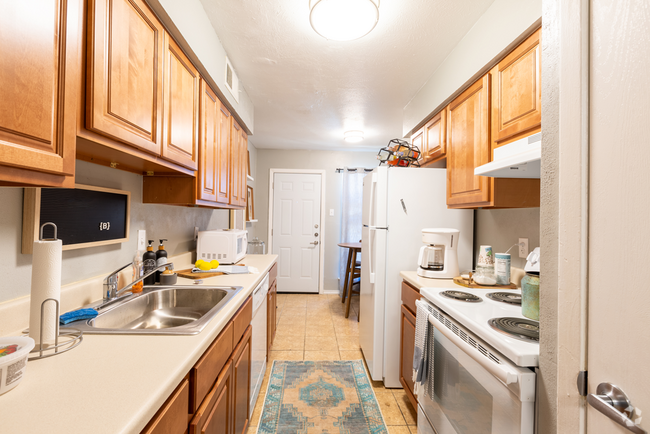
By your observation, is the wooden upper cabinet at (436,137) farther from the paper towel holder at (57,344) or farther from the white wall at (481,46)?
the paper towel holder at (57,344)

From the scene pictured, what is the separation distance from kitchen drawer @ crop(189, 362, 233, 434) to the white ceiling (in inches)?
72.8

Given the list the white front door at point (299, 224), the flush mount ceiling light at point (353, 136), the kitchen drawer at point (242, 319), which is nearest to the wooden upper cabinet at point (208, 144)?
the kitchen drawer at point (242, 319)

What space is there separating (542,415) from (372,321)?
5.15 feet

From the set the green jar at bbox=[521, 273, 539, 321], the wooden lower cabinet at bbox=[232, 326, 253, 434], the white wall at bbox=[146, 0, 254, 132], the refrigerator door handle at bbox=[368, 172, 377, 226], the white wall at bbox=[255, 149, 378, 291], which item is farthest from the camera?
the white wall at bbox=[255, 149, 378, 291]

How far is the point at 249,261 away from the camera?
288cm

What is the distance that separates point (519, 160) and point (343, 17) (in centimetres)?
108

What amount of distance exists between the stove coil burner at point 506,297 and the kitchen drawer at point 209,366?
4.27 ft

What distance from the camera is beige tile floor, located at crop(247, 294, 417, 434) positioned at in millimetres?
2062

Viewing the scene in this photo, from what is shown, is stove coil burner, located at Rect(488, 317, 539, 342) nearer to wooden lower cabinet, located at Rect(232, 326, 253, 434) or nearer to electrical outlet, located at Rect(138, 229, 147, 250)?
wooden lower cabinet, located at Rect(232, 326, 253, 434)

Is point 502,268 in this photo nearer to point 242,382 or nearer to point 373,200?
point 373,200

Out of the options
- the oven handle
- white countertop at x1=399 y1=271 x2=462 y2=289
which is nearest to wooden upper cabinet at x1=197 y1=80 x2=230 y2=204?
white countertop at x1=399 y1=271 x2=462 y2=289

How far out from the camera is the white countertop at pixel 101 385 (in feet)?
1.98

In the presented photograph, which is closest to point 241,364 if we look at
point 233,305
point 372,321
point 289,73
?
point 233,305

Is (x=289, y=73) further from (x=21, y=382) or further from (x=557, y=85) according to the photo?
(x=21, y=382)
